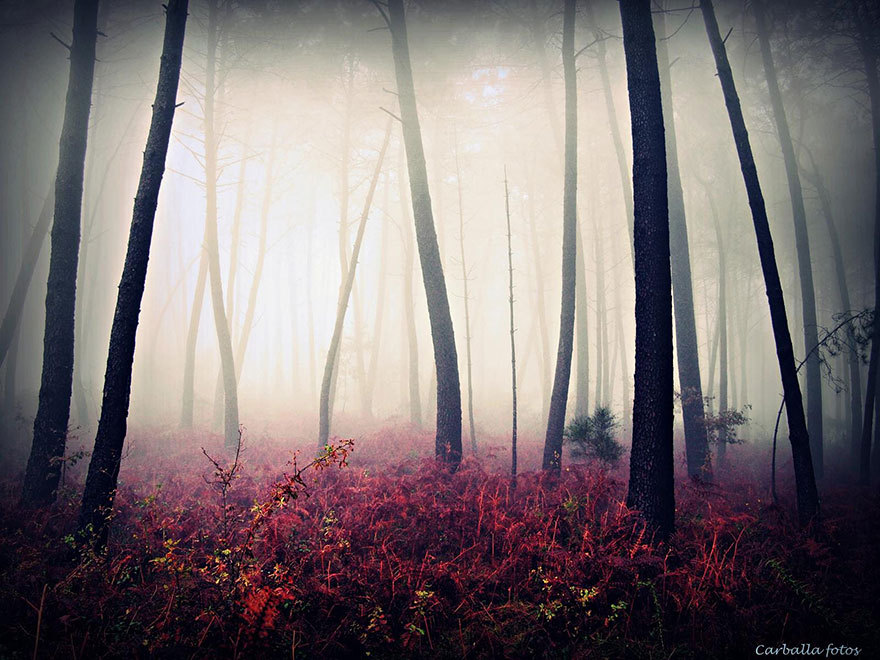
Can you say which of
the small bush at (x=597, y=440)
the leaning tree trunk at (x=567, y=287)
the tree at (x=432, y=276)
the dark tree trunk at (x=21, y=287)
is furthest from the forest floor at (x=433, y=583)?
the dark tree trunk at (x=21, y=287)

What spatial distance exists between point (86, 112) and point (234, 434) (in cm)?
909

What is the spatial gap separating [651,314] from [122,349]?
7340mm

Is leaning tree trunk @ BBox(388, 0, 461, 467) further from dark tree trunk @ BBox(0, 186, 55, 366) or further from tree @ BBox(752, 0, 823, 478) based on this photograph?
tree @ BBox(752, 0, 823, 478)

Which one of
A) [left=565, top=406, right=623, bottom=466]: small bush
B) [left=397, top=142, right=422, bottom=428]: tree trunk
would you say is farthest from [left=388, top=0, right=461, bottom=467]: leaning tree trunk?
[left=397, top=142, right=422, bottom=428]: tree trunk

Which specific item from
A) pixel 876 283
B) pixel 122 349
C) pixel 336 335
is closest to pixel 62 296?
pixel 122 349

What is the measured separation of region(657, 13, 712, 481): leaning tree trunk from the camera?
9789 mm

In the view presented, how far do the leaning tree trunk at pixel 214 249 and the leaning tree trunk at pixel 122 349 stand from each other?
7.10 metres

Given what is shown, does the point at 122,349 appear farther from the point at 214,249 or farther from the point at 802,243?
the point at 802,243

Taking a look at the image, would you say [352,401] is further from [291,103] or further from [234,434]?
[291,103]

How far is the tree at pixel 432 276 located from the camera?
8094mm

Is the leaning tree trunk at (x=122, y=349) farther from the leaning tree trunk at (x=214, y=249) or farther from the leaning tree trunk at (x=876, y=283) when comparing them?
the leaning tree trunk at (x=876, y=283)

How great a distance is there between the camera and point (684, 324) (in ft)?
33.7

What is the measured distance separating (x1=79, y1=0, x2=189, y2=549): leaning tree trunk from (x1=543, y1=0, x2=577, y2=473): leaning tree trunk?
802cm

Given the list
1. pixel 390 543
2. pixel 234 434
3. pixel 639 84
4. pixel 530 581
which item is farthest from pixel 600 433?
pixel 234 434
